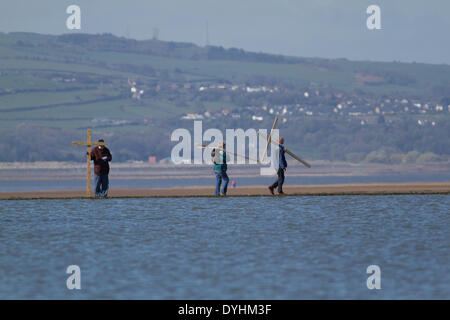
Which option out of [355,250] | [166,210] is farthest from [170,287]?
[166,210]

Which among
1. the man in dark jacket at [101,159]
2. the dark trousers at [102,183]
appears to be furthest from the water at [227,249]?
the man in dark jacket at [101,159]

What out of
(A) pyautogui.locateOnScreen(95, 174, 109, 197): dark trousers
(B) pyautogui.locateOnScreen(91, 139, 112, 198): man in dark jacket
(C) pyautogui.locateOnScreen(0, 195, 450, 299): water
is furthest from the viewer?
(A) pyautogui.locateOnScreen(95, 174, 109, 197): dark trousers

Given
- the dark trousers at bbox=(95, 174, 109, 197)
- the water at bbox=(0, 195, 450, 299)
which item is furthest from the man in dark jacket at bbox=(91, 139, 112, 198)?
the water at bbox=(0, 195, 450, 299)

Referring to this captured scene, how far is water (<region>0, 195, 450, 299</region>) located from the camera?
60.5 feet

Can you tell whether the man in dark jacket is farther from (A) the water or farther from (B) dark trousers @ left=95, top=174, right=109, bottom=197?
(A) the water

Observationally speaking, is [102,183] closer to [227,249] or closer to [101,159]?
[101,159]

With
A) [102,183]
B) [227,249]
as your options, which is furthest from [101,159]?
[227,249]

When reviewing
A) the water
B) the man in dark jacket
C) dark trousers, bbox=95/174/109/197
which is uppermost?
the man in dark jacket

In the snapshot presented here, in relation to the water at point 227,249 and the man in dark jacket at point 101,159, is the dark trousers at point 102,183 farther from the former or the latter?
the water at point 227,249

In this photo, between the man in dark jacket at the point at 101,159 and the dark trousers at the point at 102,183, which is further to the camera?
the dark trousers at the point at 102,183

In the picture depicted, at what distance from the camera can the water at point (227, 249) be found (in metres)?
18.4

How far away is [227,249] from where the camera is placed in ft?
77.8

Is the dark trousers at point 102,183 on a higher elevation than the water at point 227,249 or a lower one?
higher

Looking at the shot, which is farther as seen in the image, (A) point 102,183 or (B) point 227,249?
(A) point 102,183
